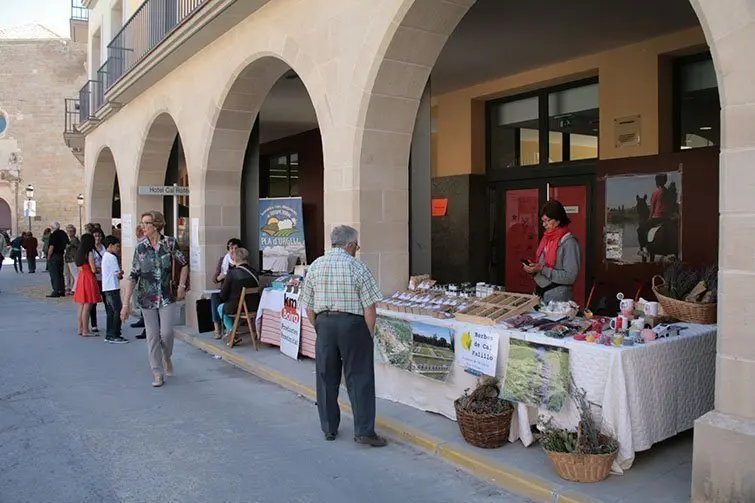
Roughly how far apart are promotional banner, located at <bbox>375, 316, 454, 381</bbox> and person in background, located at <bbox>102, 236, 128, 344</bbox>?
5555mm

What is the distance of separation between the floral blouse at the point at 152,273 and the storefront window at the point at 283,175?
1011 centimetres

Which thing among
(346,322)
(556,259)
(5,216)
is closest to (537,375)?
(346,322)

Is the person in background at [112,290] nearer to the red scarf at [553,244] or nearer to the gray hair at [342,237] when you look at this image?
the gray hair at [342,237]

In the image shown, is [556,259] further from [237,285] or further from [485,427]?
[237,285]

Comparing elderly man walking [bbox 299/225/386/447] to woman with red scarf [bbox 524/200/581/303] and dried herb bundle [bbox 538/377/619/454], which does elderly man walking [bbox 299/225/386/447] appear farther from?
woman with red scarf [bbox 524/200/581/303]

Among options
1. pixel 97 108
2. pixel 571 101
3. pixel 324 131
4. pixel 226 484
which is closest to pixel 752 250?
pixel 226 484

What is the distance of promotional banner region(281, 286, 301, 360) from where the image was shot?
8047 millimetres

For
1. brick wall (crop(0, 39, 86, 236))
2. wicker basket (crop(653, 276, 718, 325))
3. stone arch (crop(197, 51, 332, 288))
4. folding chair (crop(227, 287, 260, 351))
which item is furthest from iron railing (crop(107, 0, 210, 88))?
brick wall (crop(0, 39, 86, 236))

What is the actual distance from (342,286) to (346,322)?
10.8 inches

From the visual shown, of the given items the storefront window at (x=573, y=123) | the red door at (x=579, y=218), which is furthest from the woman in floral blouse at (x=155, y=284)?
the storefront window at (x=573, y=123)

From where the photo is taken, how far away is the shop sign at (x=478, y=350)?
5.07 m

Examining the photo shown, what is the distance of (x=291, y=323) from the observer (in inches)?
322

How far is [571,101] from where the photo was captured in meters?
10.1

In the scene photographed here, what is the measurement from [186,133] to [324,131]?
4.50 metres
